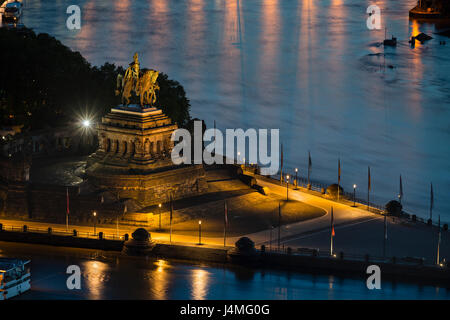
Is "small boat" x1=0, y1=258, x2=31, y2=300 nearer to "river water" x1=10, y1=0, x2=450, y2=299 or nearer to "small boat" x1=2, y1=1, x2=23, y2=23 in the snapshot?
"river water" x1=10, y1=0, x2=450, y2=299

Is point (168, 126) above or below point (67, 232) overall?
above

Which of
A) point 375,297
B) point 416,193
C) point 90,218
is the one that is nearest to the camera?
point 375,297

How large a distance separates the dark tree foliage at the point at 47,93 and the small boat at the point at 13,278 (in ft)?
111

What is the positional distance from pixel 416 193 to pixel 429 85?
64483mm

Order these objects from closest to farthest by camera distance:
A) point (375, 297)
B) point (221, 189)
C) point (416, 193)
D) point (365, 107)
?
point (375, 297), point (221, 189), point (416, 193), point (365, 107)

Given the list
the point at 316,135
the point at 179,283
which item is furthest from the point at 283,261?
the point at 316,135

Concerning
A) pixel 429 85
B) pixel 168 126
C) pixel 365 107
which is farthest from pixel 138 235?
pixel 429 85

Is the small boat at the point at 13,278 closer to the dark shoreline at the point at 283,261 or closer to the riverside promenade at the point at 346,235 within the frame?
the dark shoreline at the point at 283,261

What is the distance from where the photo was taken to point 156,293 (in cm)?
7800

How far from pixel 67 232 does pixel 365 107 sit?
80.7 metres

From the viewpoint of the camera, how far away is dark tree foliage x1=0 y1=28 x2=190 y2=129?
4321 inches
